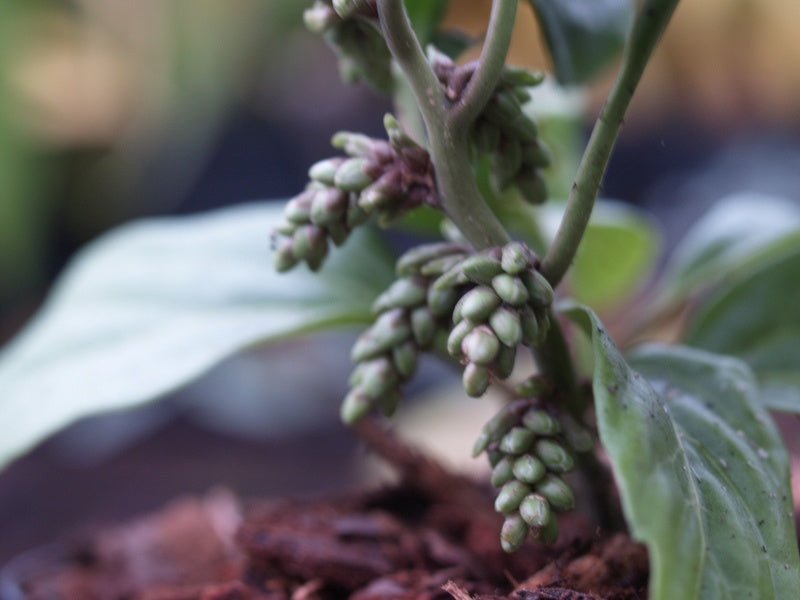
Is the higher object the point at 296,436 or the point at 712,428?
the point at 712,428

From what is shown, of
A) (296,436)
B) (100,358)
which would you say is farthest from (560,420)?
(296,436)

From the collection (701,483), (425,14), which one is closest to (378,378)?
(701,483)

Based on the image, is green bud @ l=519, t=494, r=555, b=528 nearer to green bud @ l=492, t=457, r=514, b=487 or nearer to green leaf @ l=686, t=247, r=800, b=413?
green bud @ l=492, t=457, r=514, b=487

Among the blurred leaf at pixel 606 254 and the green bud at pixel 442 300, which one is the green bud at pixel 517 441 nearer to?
the green bud at pixel 442 300

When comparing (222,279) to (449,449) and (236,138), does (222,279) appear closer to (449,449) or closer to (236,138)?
(449,449)

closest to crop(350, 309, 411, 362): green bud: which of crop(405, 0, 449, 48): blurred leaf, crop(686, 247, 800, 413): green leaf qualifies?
crop(405, 0, 449, 48): blurred leaf

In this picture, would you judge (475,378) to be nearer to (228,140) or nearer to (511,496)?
(511,496)

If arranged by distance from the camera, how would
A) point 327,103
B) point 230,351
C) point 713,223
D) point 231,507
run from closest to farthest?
point 230,351
point 231,507
point 713,223
point 327,103
